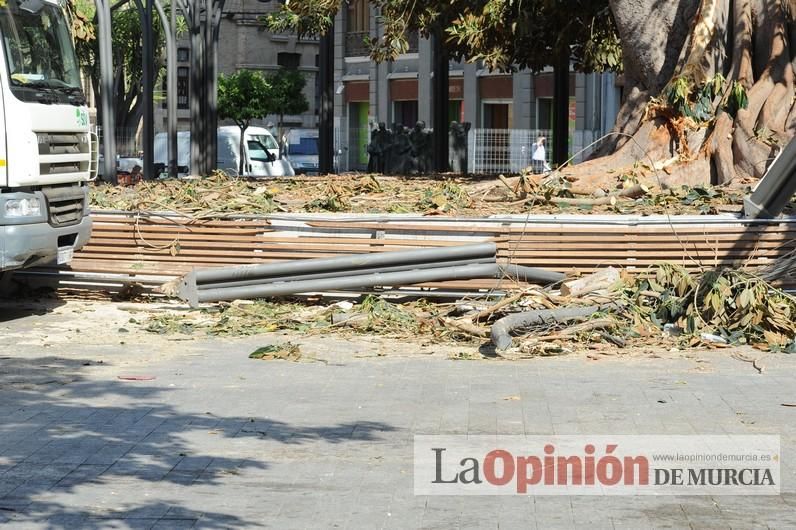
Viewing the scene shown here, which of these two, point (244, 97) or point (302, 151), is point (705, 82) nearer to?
point (302, 151)

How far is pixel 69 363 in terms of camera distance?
10109mm

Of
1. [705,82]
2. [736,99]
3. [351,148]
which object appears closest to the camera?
[736,99]

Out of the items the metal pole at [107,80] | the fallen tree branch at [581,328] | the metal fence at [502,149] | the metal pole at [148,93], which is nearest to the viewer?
the fallen tree branch at [581,328]

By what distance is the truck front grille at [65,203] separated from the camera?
12047mm

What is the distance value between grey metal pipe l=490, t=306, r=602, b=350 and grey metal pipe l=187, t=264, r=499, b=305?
1117mm

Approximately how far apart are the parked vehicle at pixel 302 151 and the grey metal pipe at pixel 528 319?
32.8 m

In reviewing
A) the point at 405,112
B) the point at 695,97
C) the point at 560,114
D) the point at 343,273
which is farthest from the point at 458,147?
the point at 343,273

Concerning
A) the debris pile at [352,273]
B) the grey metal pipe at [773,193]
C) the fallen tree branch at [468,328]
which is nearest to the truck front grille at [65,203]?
the debris pile at [352,273]

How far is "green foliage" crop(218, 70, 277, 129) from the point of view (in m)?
51.0

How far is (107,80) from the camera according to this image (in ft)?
75.6

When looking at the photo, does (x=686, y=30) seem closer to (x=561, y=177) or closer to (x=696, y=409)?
(x=561, y=177)

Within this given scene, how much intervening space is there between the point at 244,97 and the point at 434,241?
1574 inches

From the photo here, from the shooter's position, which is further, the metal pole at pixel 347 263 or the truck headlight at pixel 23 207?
the metal pole at pixel 347 263

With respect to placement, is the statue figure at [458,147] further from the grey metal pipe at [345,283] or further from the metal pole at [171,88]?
the grey metal pipe at [345,283]
